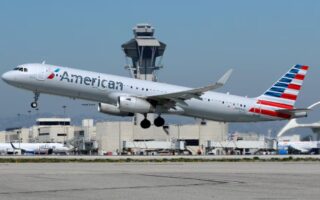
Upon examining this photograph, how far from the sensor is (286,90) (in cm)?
7144

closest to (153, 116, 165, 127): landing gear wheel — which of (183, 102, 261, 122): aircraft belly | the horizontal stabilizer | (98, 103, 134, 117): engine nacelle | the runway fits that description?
(183, 102, 261, 122): aircraft belly

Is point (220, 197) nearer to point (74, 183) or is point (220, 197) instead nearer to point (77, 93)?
point (74, 183)

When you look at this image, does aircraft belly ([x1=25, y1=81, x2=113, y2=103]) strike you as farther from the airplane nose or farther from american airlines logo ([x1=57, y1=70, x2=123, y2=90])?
the airplane nose

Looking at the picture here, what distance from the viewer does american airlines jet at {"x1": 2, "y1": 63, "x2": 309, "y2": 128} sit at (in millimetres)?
61188

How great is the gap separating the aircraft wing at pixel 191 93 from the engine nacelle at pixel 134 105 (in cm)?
79

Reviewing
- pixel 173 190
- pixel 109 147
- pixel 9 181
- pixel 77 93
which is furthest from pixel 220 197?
pixel 109 147

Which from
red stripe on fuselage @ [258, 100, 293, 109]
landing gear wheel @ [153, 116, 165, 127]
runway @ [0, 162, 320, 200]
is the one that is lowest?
runway @ [0, 162, 320, 200]

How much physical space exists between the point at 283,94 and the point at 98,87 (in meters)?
20.1

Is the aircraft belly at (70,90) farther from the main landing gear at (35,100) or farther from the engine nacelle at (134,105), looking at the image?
the engine nacelle at (134,105)

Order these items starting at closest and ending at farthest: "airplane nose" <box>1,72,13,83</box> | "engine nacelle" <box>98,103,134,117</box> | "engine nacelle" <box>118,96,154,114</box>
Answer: "airplane nose" <box>1,72,13,83</box>, "engine nacelle" <box>118,96,154,114</box>, "engine nacelle" <box>98,103,134,117</box>

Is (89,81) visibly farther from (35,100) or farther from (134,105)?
(35,100)

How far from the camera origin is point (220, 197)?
23.2 m

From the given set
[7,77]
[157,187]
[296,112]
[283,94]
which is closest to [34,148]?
[283,94]

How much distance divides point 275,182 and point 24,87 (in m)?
36.7
